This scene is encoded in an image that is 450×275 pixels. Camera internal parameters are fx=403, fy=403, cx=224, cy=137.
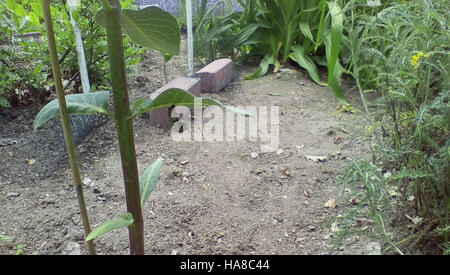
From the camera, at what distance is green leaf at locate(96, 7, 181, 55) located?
2.06 ft

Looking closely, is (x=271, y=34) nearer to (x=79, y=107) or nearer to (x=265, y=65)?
(x=265, y=65)

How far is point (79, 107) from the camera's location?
649 mm

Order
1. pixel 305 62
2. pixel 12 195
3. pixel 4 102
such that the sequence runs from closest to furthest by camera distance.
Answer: pixel 12 195
pixel 4 102
pixel 305 62

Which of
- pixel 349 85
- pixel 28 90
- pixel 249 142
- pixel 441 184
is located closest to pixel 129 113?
pixel 441 184

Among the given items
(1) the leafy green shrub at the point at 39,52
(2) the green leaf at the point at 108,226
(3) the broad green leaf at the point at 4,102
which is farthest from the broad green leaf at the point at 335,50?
(2) the green leaf at the point at 108,226

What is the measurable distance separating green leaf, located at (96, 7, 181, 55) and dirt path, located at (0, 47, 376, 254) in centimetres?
74

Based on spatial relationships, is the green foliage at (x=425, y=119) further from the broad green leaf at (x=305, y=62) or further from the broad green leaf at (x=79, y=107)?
the broad green leaf at (x=305, y=62)

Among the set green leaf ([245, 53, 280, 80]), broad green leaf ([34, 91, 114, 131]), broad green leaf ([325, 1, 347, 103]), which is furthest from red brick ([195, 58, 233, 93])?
broad green leaf ([34, 91, 114, 131])

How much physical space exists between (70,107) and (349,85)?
235cm

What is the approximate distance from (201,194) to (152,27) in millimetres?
954

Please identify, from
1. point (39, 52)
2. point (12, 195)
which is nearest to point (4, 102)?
point (39, 52)
